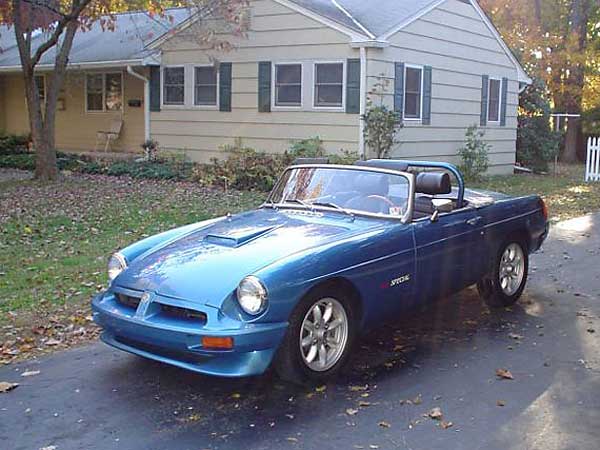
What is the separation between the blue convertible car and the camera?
178 inches

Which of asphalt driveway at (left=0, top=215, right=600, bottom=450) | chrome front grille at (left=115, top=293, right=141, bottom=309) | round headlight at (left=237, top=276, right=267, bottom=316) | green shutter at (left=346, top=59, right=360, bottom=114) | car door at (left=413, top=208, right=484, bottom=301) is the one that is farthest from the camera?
green shutter at (left=346, top=59, right=360, bottom=114)

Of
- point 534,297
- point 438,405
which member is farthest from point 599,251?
point 438,405

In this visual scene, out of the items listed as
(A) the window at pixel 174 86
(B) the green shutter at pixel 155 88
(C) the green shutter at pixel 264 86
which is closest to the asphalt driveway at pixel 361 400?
(C) the green shutter at pixel 264 86

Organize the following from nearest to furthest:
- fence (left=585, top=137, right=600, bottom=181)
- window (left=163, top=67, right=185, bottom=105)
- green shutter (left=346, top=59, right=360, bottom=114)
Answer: green shutter (left=346, top=59, right=360, bottom=114), window (left=163, top=67, right=185, bottom=105), fence (left=585, top=137, right=600, bottom=181)

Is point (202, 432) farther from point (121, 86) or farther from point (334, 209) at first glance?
point (121, 86)

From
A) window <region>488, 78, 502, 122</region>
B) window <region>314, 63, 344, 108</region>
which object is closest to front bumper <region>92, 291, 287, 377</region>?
window <region>314, 63, 344, 108</region>

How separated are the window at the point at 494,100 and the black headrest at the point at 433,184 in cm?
1621

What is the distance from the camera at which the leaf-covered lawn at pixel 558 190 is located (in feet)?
48.2

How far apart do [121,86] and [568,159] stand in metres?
19.4

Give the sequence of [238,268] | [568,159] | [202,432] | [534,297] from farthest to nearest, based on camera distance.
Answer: [568,159], [534,297], [238,268], [202,432]

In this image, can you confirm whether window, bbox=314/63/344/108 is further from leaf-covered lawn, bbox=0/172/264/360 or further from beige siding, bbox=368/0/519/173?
leaf-covered lawn, bbox=0/172/264/360

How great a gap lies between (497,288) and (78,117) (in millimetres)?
18218

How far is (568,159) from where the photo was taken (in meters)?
31.5

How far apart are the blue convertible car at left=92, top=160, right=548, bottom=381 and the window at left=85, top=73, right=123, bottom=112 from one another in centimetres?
1610
